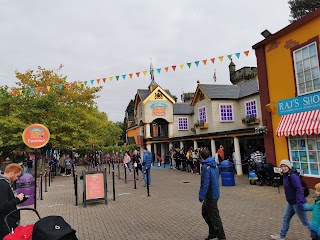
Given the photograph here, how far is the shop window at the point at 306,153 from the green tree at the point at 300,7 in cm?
2739

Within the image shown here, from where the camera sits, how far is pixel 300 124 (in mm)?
11148

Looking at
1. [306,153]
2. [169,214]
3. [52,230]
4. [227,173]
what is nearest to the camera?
[52,230]

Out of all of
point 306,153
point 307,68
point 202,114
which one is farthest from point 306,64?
point 202,114

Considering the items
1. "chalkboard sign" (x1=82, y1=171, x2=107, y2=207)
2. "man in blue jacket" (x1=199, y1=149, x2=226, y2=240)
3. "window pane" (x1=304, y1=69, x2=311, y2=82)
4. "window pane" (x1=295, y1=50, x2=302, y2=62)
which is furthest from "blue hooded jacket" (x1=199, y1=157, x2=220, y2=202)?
"window pane" (x1=295, y1=50, x2=302, y2=62)

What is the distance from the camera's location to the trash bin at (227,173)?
1301 centimetres

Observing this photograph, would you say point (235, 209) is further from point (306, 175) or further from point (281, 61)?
point (281, 61)

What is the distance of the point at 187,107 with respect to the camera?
32.8 metres

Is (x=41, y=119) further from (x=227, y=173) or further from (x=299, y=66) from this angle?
A: (x=299, y=66)

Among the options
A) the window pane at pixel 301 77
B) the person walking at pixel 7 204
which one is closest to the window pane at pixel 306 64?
the window pane at pixel 301 77

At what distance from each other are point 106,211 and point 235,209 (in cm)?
419

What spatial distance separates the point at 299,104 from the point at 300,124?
99 cm

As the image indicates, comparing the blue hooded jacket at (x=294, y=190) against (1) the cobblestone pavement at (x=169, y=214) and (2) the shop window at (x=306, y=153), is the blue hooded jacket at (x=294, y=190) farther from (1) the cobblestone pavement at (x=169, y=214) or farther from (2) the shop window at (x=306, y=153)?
(2) the shop window at (x=306, y=153)

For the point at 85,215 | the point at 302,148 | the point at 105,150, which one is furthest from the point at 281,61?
the point at 105,150

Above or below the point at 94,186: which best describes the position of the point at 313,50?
above
